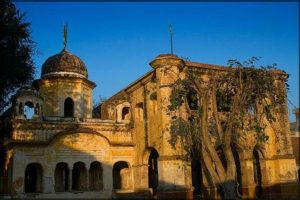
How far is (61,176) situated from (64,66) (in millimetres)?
7389

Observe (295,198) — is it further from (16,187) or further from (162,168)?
(16,187)

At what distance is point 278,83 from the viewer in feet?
78.9

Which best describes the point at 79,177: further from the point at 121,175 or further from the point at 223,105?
the point at 223,105

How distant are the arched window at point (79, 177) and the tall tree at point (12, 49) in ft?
23.6

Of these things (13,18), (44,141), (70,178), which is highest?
(13,18)

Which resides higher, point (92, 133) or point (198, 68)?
point (198, 68)

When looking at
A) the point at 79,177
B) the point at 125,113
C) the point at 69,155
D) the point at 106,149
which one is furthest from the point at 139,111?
the point at 79,177

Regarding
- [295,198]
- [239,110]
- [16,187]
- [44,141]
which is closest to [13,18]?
[44,141]

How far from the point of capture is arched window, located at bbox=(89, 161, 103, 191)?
75.3ft

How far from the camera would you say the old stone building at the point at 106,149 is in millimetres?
20609

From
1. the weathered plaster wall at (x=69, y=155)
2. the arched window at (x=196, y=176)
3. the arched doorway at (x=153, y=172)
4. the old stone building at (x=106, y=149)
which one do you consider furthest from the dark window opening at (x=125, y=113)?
the arched window at (x=196, y=176)

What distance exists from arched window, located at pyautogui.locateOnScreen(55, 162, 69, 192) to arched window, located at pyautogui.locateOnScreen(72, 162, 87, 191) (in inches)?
29.1

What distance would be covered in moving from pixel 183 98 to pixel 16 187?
10.0 metres

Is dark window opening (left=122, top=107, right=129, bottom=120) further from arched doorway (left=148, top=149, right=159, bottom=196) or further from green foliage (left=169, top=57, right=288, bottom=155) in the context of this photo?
green foliage (left=169, top=57, right=288, bottom=155)
